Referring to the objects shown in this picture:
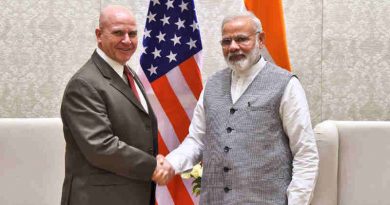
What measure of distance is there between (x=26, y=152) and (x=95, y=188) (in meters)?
1.56

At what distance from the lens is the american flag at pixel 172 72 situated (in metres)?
3.65

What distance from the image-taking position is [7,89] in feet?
14.1

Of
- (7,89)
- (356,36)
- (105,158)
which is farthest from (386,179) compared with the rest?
(7,89)

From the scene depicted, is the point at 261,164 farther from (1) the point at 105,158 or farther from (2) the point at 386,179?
(2) the point at 386,179

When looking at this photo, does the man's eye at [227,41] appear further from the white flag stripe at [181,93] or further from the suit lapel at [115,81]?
the white flag stripe at [181,93]

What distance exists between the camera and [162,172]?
2.80 meters

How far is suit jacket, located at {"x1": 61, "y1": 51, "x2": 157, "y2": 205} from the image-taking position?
259cm

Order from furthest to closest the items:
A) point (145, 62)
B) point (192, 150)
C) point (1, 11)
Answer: point (1, 11) < point (145, 62) < point (192, 150)

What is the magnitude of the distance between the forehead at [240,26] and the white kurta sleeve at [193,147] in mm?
432

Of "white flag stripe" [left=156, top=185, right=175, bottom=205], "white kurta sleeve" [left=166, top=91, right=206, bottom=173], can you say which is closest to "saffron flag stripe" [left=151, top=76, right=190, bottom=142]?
"white flag stripe" [left=156, top=185, right=175, bottom=205]

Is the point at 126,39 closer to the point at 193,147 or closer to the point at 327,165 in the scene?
the point at 193,147

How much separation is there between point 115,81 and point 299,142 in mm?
949

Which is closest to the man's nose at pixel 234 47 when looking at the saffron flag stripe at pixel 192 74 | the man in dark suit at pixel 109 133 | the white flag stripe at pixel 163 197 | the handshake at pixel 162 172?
the man in dark suit at pixel 109 133

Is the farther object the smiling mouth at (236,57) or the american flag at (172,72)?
the american flag at (172,72)
